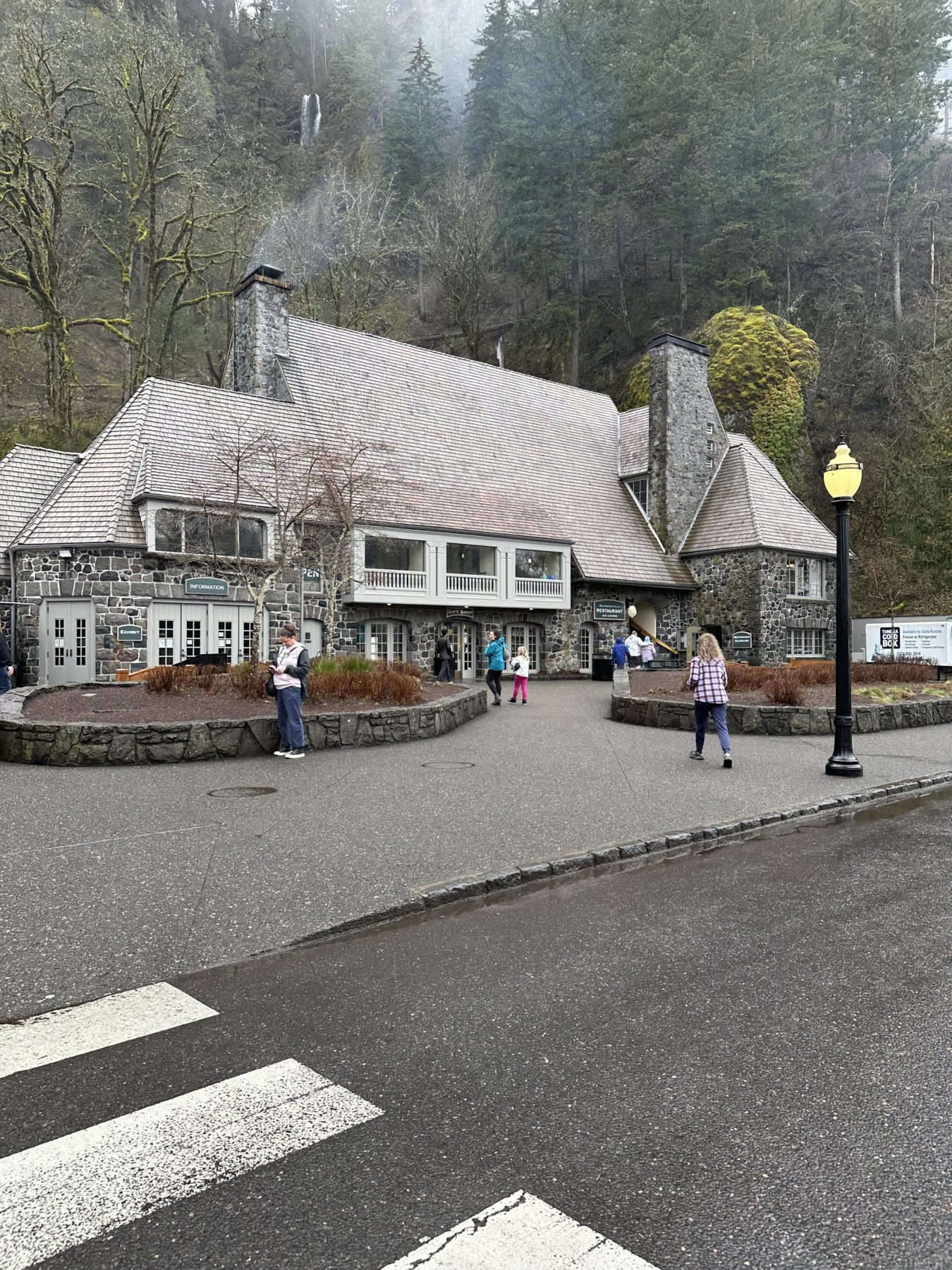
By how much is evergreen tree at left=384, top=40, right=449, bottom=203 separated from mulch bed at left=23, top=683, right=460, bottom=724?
55475 millimetres

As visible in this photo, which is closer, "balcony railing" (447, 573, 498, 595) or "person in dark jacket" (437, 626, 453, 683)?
"person in dark jacket" (437, 626, 453, 683)

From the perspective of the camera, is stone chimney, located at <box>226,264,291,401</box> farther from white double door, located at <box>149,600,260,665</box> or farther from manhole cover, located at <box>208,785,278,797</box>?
manhole cover, located at <box>208,785,278,797</box>

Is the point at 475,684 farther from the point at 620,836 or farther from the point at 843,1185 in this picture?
the point at 843,1185

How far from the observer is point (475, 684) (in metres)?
26.7

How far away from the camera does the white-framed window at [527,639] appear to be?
101 feet

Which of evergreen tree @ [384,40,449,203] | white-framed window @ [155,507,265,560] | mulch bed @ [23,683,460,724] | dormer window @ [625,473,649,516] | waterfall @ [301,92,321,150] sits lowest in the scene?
mulch bed @ [23,683,460,724]

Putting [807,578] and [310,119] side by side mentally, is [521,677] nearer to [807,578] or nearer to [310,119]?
[807,578]

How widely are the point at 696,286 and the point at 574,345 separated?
28.0ft

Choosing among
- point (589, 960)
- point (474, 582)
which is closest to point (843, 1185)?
point (589, 960)

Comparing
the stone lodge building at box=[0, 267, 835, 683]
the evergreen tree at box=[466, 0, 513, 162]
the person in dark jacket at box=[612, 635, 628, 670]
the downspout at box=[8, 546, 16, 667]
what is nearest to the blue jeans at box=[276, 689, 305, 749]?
the stone lodge building at box=[0, 267, 835, 683]

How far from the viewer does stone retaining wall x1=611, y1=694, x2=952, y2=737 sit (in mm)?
15664

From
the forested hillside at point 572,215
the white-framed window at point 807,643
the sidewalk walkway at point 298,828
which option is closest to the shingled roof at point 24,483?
the forested hillside at point 572,215

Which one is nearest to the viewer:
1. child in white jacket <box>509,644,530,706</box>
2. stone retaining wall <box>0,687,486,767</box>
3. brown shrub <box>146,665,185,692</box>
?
stone retaining wall <box>0,687,486,767</box>

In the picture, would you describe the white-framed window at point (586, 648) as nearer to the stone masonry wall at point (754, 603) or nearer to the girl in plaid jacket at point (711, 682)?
the stone masonry wall at point (754, 603)
